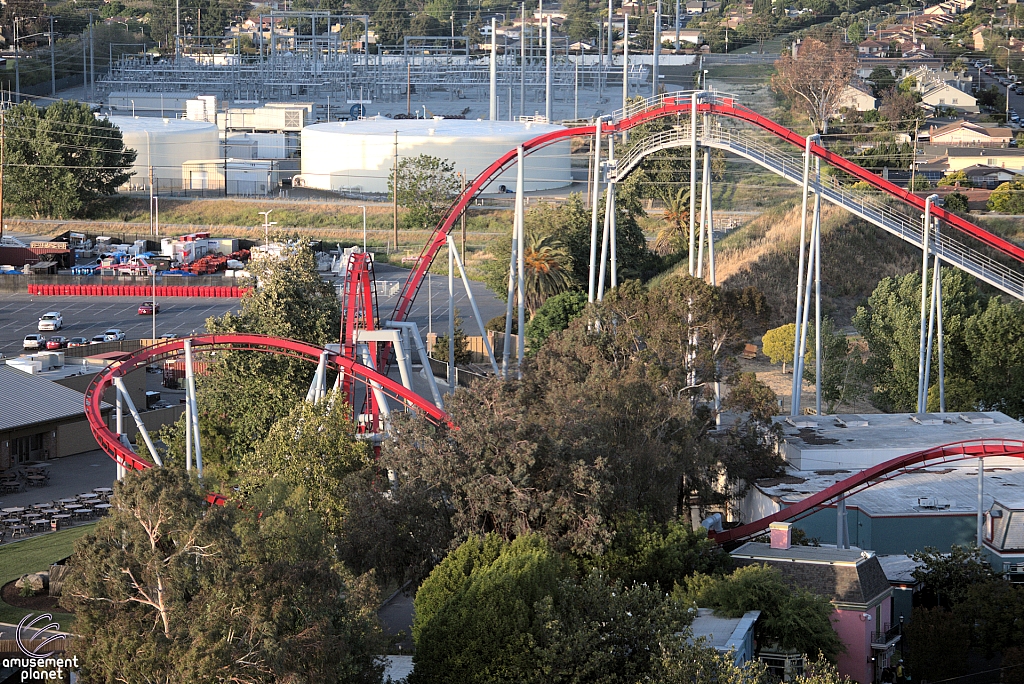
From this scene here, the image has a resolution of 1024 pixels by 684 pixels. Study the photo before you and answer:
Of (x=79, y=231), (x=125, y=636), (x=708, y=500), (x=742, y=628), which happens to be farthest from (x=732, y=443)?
(x=79, y=231)

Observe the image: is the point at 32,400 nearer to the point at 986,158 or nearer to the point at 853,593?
the point at 853,593

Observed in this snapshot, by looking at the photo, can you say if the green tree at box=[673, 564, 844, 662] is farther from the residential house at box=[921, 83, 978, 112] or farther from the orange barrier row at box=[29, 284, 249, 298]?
the residential house at box=[921, 83, 978, 112]

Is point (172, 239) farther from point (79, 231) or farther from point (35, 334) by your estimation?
point (35, 334)

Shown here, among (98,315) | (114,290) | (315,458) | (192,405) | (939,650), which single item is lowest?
(939,650)

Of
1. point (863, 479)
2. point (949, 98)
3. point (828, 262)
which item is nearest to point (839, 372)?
point (828, 262)

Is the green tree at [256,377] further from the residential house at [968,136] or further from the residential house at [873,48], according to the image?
the residential house at [873,48]

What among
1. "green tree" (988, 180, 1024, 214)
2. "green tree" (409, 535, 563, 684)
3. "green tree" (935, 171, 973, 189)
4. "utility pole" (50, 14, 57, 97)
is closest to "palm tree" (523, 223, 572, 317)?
"green tree" (988, 180, 1024, 214)

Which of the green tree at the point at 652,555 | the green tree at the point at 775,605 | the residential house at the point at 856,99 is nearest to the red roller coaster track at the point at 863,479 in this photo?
the green tree at the point at 652,555
